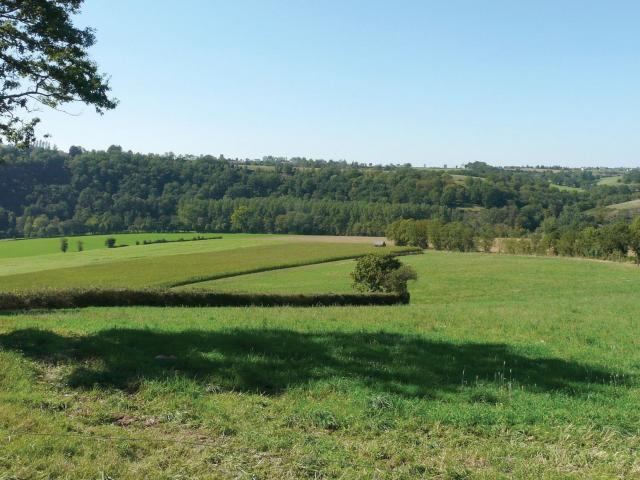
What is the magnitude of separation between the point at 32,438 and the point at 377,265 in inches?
1553

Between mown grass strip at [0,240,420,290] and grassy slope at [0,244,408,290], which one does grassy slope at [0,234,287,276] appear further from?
mown grass strip at [0,240,420,290]

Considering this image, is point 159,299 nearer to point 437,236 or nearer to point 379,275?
point 379,275

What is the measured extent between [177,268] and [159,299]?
4490cm

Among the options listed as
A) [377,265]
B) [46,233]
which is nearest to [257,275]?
[377,265]

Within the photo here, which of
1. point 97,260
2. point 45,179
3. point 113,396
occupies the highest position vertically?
point 45,179

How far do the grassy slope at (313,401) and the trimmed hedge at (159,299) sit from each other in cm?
1120

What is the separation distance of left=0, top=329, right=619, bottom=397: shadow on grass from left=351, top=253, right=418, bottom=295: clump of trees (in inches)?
1264

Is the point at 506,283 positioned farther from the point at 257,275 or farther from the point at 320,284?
the point at 257,275

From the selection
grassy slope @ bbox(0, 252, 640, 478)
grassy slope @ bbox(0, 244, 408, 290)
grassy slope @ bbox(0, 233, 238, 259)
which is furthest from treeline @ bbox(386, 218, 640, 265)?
grassy slope @ bbox(0, 252, 640, 478)

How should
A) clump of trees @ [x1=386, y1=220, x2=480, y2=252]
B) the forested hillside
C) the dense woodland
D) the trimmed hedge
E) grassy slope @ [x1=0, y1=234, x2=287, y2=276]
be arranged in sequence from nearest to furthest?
the trimmed hedge → grassy slope @ [x1=0, y1=234, x2=287, y2=276] → clump of trees @ [x1=386, y1=220, x2=480, y2=252] → the dense woodland → the forested hillside

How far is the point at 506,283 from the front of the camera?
199 ft

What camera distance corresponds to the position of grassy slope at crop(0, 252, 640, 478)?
220 inches

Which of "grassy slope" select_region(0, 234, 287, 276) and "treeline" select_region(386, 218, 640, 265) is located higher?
"treeline" select_region(386, 218, 640, 265)

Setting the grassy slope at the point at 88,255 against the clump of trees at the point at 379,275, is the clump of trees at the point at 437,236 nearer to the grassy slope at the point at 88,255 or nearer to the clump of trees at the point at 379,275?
the grassy slope at the point at 88,255
